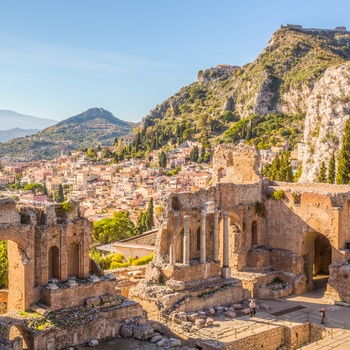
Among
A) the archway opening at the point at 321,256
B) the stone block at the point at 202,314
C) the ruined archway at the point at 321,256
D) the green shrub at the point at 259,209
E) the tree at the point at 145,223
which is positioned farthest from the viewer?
the tree at the point at 145,223

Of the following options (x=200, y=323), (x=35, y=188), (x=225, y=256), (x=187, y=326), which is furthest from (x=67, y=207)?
(x=35, y=188)

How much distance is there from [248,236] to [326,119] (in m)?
40.7

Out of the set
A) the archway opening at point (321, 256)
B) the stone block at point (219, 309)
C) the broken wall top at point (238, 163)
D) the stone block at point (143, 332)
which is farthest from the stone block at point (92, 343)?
the archway opening at point (321, 256)

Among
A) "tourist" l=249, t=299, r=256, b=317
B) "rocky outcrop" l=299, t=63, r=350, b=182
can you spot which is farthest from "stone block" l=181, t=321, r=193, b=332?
"rocky outcrop" l=299, t=63, r=350, b=182

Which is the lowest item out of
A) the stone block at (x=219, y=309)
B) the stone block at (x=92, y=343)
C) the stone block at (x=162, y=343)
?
the stone block at (x=219, y=309)

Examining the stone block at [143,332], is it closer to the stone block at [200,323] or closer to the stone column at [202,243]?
the stone block at [200,323]

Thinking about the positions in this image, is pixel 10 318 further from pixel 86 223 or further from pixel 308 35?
pixel 308 35

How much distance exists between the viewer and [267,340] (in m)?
22.8

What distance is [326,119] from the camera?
67625 mm

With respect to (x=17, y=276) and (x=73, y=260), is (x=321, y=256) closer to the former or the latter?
(x=73, y=260)

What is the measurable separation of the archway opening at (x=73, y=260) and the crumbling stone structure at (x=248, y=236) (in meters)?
4.14

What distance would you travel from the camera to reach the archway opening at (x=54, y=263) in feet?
70.3

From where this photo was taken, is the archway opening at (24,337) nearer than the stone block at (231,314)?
Yes

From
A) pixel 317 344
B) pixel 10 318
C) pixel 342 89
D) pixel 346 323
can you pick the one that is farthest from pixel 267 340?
pixel 342 89
